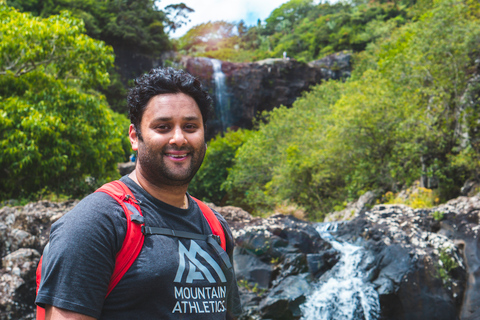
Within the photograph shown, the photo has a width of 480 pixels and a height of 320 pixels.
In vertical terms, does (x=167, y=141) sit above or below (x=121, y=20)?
below

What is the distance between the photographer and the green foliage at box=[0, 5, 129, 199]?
7.87 meters

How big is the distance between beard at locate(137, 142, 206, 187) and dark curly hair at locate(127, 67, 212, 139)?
0.33 feet

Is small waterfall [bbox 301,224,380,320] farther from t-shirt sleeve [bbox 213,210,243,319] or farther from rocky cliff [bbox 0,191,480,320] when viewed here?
t-shirt sleeve [bbox 213,210,243,319]

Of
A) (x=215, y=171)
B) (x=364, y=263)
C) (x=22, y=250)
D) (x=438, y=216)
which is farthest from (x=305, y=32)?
(x=22, y=250)

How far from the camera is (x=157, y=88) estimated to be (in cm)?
148

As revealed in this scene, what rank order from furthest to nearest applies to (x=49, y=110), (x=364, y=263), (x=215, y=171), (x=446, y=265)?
(x=215, y=171)
(x=49, y=110)
(x=364, y=263)
(x=446, y=265)

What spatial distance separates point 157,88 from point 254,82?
27972 mm

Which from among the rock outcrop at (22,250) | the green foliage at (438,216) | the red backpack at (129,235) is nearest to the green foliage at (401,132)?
the green foliage at (438,216)

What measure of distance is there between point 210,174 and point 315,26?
26.6 m

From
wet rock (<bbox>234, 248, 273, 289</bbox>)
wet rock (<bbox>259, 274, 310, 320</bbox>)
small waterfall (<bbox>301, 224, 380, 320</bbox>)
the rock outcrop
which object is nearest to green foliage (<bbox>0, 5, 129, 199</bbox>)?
the rock outcrop

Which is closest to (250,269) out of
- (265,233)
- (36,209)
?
(265,233)

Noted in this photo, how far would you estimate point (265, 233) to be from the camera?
291 inches

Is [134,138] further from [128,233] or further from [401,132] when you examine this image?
[401,132]

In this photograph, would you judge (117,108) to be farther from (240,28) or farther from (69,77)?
(240,28)
